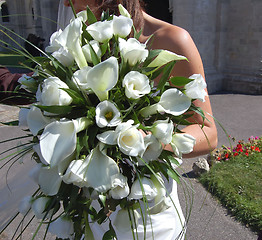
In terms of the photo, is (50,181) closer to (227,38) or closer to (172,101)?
(172,101)

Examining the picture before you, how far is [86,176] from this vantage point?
2.96 ft

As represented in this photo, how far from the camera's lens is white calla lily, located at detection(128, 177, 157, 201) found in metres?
0.99

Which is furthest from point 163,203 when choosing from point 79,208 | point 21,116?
point 21,116

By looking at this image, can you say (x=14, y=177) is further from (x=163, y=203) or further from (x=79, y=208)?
(x=163, y=203)

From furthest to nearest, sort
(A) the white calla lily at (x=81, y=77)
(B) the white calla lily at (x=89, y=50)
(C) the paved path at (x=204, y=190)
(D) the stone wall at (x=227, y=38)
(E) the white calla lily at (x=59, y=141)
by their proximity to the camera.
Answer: (D) the stone wall at (x=227, y=38) → (C) the paved path at (x=204, y=190) → (B) the white calla lily at (x=89, y=50) → (A) the white calla lily at (x=81, y=77) → (E) the white calla lily at (x=59, y=141)

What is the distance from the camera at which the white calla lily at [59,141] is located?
0.86 m

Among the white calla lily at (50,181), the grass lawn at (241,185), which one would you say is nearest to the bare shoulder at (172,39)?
the white calla lily at (50,181)

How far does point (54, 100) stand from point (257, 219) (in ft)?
10.5

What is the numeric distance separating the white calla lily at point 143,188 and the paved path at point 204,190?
175 mm

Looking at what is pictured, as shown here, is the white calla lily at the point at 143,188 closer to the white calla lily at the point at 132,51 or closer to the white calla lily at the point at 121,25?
the white calla lily at the point at 132,51

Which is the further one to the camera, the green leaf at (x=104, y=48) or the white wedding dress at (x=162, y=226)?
the white wedding dress at (x=162, y=226)

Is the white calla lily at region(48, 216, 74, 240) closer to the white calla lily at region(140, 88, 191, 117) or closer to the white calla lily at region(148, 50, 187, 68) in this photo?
the white calla lily at region(140, 88, 191, 117)

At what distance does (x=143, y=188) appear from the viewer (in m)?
0.98

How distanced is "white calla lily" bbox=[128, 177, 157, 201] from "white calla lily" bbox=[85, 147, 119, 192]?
0.12 m
